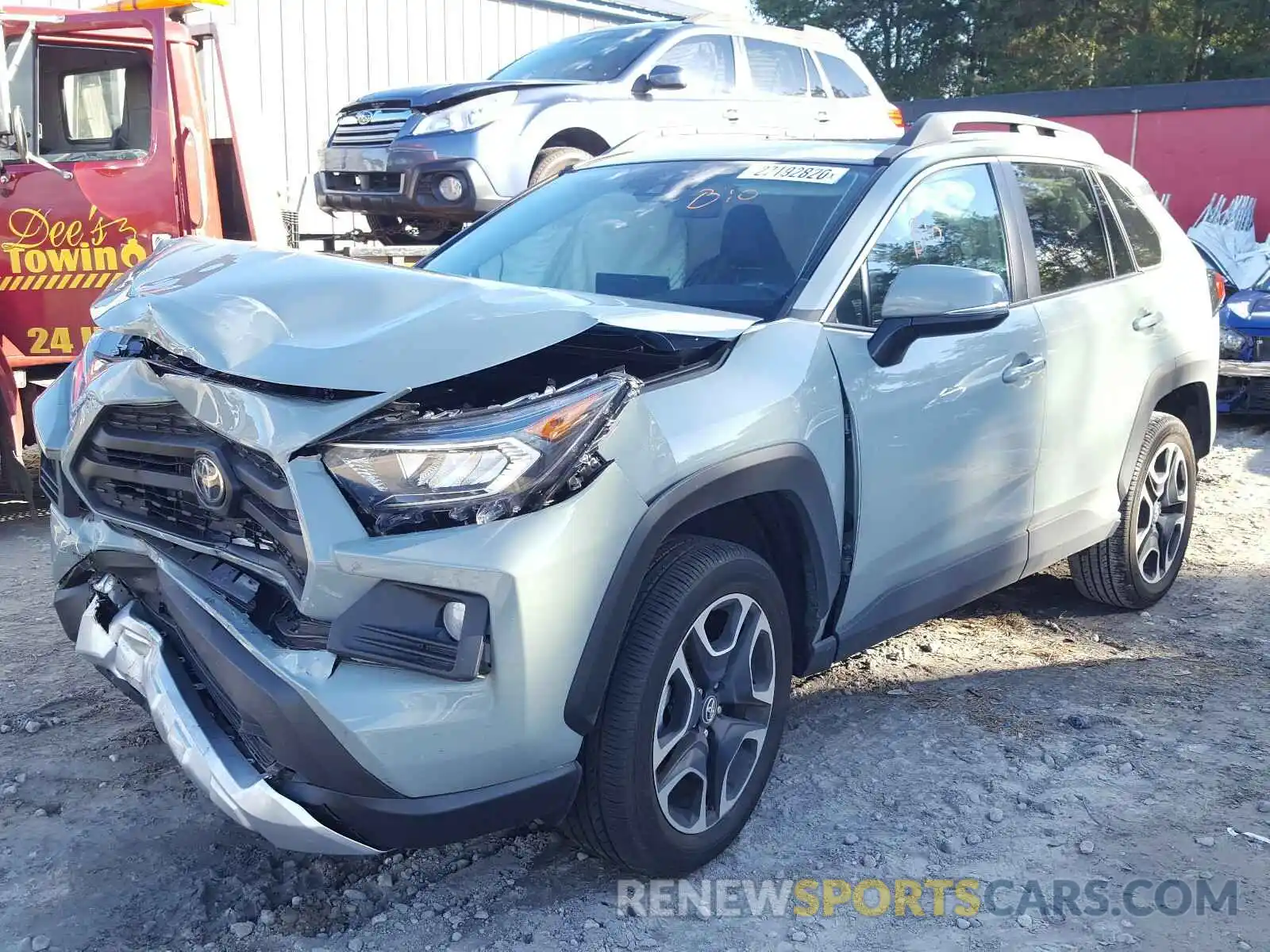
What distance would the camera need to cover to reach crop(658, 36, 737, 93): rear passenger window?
9281 millimetres

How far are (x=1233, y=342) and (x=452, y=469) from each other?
7894mm

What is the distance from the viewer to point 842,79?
10664mm

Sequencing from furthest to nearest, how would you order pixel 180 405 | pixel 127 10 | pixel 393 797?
1. pixel 127 10
2. pixel 180 405
3. pixel 393 797

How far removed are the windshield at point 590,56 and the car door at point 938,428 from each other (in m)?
5.43

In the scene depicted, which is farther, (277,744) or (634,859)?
(634,859)

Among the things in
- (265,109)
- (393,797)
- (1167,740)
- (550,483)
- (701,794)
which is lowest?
(1167,740)

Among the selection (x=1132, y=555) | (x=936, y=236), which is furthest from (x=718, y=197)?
(x=1132, y=555)

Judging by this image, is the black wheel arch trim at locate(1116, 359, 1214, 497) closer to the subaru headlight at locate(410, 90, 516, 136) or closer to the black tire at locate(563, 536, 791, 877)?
the black tire at locate(563, 536, 791, 877)

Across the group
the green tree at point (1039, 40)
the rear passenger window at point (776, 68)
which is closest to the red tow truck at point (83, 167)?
the rear passenger window at point (776, 68)

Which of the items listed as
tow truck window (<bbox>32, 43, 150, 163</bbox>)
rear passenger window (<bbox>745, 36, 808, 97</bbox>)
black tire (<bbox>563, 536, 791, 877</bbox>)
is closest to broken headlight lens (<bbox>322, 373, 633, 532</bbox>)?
black tire (<bbox>563, 536, 791, 877</bbox>)

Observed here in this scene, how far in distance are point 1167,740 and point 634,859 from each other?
6.24 ft

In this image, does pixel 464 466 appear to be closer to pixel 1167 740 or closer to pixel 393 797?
pixel 393 797

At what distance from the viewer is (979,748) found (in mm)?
3709

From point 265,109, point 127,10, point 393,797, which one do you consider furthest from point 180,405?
point 265,109
